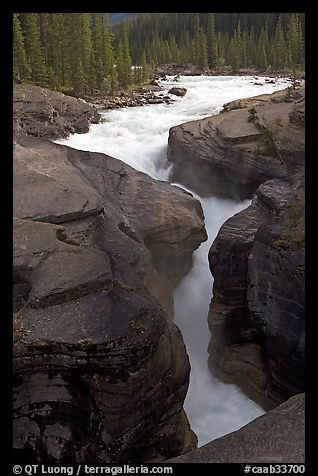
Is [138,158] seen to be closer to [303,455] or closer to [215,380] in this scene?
[215,380]

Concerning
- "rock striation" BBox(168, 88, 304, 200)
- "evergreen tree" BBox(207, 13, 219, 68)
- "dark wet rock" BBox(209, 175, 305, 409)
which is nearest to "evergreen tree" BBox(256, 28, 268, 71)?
"evergreen tree" BBox(207, 13, 219, 68)

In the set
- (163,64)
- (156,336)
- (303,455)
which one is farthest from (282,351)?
(163,64)

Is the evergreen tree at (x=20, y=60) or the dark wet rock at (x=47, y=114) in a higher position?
the evergreen tree at (x=20, y=60)

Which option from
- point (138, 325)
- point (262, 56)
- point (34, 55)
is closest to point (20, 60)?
point (34, 55)

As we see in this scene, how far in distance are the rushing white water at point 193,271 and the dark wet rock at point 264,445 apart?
15.9 ft

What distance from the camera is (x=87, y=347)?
846 centimetres

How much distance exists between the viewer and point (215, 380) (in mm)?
14141

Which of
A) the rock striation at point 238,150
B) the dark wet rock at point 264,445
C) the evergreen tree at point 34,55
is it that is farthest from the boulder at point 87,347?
the evergreen tree at point 34,55

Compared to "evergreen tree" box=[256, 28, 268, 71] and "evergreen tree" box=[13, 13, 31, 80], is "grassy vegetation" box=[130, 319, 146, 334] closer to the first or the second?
"evergreen tree" box=[13, 13, 31, 80]

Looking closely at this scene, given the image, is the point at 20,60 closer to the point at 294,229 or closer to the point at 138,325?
the point at 294,229

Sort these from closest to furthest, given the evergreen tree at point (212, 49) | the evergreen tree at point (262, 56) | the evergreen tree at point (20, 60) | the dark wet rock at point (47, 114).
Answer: the dark wet rock at point (47, 114)
the evergreen tree at point (20, 60)
the evergreen tree at point (262, 56)
the evergreen tree at point (212, 49)

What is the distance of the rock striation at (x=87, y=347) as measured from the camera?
854cm

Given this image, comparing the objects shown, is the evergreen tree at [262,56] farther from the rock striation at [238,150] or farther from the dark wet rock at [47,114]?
the rock striation at [238,150]
